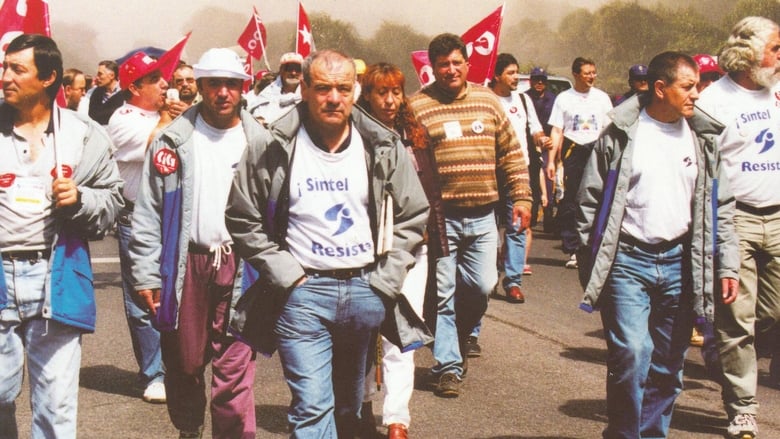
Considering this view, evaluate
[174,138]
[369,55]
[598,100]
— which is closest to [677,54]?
[174,138]

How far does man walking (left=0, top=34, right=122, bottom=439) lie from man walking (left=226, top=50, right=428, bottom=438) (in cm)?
65

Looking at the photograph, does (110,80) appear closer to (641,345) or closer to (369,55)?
(641,345)

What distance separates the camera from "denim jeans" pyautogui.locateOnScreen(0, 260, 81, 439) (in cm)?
475

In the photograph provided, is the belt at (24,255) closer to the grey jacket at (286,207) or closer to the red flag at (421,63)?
the grey jacket at (286,207)

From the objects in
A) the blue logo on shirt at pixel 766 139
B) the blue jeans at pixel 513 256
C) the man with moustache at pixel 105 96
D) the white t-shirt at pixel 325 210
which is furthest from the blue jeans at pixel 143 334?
the blue jeans at pixel 513 256

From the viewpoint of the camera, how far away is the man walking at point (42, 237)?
15.6 feet

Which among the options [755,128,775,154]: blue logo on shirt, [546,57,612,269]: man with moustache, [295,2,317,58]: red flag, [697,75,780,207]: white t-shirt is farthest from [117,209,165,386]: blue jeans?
[295,2,317,58]: red flag

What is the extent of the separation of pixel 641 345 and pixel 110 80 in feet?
28.1

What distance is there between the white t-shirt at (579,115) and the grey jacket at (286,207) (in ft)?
27.5

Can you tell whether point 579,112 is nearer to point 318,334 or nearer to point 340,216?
point 340,216

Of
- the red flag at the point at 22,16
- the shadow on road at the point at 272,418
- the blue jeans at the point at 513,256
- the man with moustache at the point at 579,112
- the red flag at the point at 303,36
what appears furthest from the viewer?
the red flag at the point at 303,36

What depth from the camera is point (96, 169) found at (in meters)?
4.98

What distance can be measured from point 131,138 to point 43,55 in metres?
2.43

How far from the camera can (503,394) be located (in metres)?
7.46
